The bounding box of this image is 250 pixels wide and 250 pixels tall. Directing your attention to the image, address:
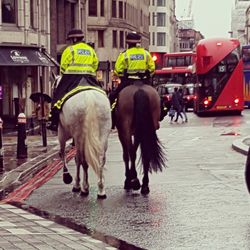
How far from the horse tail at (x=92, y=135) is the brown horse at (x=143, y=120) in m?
0.84

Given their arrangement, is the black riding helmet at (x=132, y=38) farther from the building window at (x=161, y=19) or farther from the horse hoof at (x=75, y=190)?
the building window at (x=161, y=19)

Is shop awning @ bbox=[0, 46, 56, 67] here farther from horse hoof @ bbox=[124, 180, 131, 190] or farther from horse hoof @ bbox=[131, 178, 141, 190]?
horse hoof @ bbox=[131, 178, 141, 190]

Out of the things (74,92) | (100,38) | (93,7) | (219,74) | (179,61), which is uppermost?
(93,7)

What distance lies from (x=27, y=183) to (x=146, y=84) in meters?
2.84

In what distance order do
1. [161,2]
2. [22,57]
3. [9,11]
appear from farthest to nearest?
[161,2] → [9,11] → [22,57]

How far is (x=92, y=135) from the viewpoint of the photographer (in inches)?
Answer: 421

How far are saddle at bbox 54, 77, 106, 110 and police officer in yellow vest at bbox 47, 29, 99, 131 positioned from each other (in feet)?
0.05

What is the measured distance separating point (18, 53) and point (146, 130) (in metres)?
24.1

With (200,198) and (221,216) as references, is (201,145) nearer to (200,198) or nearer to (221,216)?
(200,198)

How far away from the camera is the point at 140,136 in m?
11.5

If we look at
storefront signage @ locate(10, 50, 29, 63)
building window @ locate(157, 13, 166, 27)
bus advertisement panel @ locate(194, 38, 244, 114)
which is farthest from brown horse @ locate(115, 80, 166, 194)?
building window @ locate(157, 13, 166, 27)

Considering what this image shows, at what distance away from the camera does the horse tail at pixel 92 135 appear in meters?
10.7

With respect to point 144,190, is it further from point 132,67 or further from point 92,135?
point 132,67

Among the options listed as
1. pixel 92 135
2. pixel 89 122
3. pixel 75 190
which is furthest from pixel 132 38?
pixel 75 190
